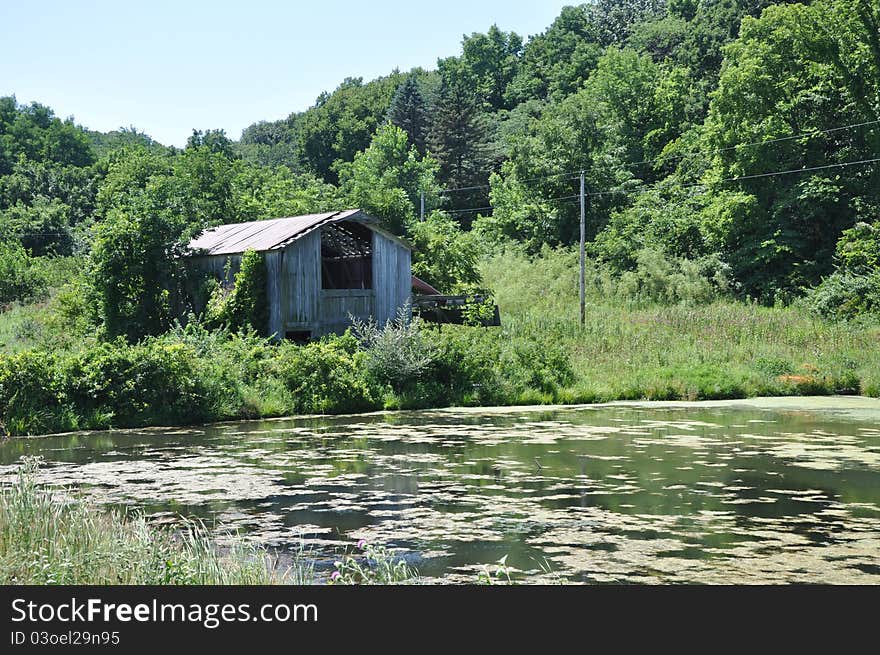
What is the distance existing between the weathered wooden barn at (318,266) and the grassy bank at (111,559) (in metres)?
18.2

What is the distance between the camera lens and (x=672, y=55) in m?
74.4

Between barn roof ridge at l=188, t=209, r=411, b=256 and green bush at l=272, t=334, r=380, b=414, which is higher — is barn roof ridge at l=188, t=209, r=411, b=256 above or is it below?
above

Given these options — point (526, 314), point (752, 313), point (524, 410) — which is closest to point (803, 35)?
point (752, 313)

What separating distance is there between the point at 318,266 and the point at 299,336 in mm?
2133

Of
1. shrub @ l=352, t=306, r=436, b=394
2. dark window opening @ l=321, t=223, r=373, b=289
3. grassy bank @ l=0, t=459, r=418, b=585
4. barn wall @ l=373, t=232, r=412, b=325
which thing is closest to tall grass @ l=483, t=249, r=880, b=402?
barn wall @ l=373, t=232, r=412, b=325

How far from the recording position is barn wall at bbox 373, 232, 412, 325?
29.3 meters

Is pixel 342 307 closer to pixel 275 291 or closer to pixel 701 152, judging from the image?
pixel 275 291

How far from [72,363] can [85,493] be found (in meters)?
7.55

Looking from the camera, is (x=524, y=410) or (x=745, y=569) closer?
(x=745, y=569)

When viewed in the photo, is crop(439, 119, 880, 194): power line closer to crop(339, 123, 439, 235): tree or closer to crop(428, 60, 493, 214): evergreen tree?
crop(428, 60, 493, 214): evergreen tree

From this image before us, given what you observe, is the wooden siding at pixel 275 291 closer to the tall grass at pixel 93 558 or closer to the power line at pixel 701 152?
the tall grass at pixel 93 558

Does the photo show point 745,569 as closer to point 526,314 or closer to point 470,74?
point 526,314

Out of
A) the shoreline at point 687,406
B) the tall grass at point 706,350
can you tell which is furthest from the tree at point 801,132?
the shoreline at point 687,406

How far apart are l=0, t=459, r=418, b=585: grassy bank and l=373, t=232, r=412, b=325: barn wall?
20.4m
